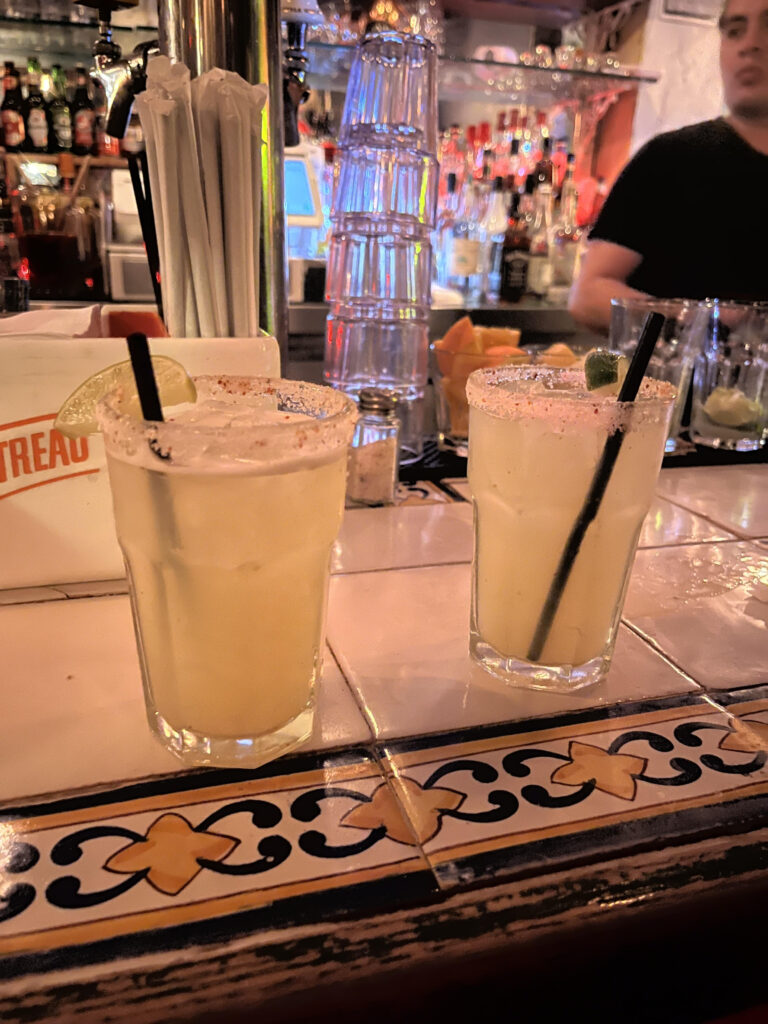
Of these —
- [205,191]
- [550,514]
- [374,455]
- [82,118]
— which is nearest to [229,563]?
[550,514]

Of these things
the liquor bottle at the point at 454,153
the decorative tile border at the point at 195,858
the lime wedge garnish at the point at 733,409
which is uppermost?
the liquor bottle at the point at 454,153

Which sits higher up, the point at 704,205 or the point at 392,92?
the point at 392,92

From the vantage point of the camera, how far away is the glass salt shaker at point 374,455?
120 cm

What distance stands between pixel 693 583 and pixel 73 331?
840 mm

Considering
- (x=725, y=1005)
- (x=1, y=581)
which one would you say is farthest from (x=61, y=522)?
(x=725, y=1005)

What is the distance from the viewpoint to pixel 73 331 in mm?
943

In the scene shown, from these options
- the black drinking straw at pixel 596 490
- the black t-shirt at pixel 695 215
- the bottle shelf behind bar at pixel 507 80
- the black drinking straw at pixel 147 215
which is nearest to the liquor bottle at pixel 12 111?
the bottle shelf behind bar at pixel 507 80

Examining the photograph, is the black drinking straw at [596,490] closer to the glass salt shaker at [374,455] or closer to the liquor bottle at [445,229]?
the glass salt shaker at [374,455]

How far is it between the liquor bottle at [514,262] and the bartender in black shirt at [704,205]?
395 millimetres

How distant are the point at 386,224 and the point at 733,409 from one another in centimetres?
82

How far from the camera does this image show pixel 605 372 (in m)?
0.70

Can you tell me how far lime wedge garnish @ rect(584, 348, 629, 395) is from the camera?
27.5 inches

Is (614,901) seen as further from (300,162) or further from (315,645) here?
(300,162)

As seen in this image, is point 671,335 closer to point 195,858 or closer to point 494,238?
point 195,858
